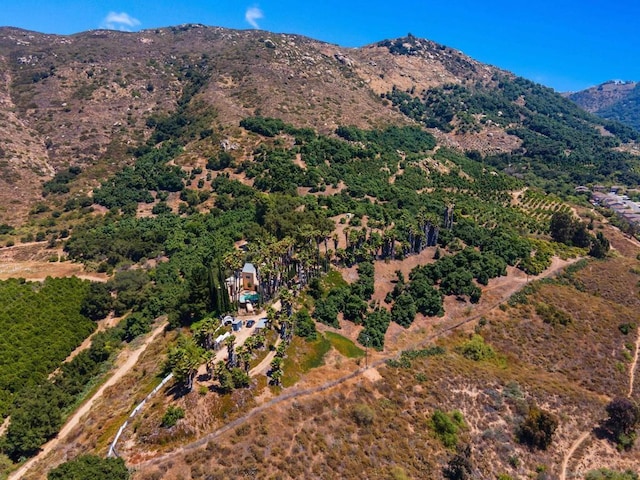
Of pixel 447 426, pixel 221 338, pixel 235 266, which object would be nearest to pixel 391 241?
pixel 235 266

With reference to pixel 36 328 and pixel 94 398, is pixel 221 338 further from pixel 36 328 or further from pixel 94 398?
pixel 36 328

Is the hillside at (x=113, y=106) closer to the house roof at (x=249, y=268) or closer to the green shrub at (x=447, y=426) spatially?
the house roof at (x=249, y=268)

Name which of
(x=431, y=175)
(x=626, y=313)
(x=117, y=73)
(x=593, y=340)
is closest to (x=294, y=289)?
(x=593, y=340)

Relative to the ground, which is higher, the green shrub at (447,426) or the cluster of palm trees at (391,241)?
the cluster of palm trees at (391,241)

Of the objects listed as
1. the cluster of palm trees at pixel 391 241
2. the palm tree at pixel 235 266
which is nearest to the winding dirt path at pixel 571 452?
the cluster of palm trees at pixel 391 241

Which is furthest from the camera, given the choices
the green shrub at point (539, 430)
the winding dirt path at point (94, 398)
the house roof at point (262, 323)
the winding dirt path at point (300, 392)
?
the house roof at point (262, 323)

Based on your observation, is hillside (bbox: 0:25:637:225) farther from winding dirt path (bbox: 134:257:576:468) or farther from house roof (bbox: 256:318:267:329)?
winding dirt path (bbox: 134:257:576:468)

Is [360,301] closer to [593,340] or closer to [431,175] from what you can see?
[593,340]
